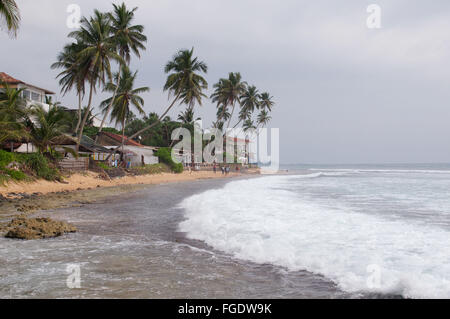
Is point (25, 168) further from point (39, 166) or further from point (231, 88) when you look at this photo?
point (231, 88)

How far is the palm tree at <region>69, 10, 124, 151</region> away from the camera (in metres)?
25.6

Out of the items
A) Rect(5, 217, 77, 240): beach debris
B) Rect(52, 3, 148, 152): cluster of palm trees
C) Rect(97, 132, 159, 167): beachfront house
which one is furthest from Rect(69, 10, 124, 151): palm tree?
Rect(5, 217, 77, 240): beach debris

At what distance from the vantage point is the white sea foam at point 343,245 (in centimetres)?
429

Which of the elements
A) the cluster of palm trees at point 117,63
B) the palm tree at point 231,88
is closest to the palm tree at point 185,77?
the cluster of palm trees at point 117,63

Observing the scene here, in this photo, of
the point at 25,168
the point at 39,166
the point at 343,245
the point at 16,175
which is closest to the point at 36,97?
the point at 39,166

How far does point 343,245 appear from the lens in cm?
609

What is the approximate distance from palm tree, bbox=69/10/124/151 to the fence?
260 cm

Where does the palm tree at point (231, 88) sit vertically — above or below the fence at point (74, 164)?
above

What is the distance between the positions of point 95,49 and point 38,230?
22.1 metres

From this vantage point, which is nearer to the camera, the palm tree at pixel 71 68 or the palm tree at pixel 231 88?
the palm tree at pixel 71 68

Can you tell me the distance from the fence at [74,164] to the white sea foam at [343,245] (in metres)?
15.4

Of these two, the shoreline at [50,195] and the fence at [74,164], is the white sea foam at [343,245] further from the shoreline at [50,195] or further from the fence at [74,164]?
the fence at [74,164]

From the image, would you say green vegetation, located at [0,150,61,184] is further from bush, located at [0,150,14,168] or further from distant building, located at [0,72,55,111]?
distant building, located at [0,72,55,111]
